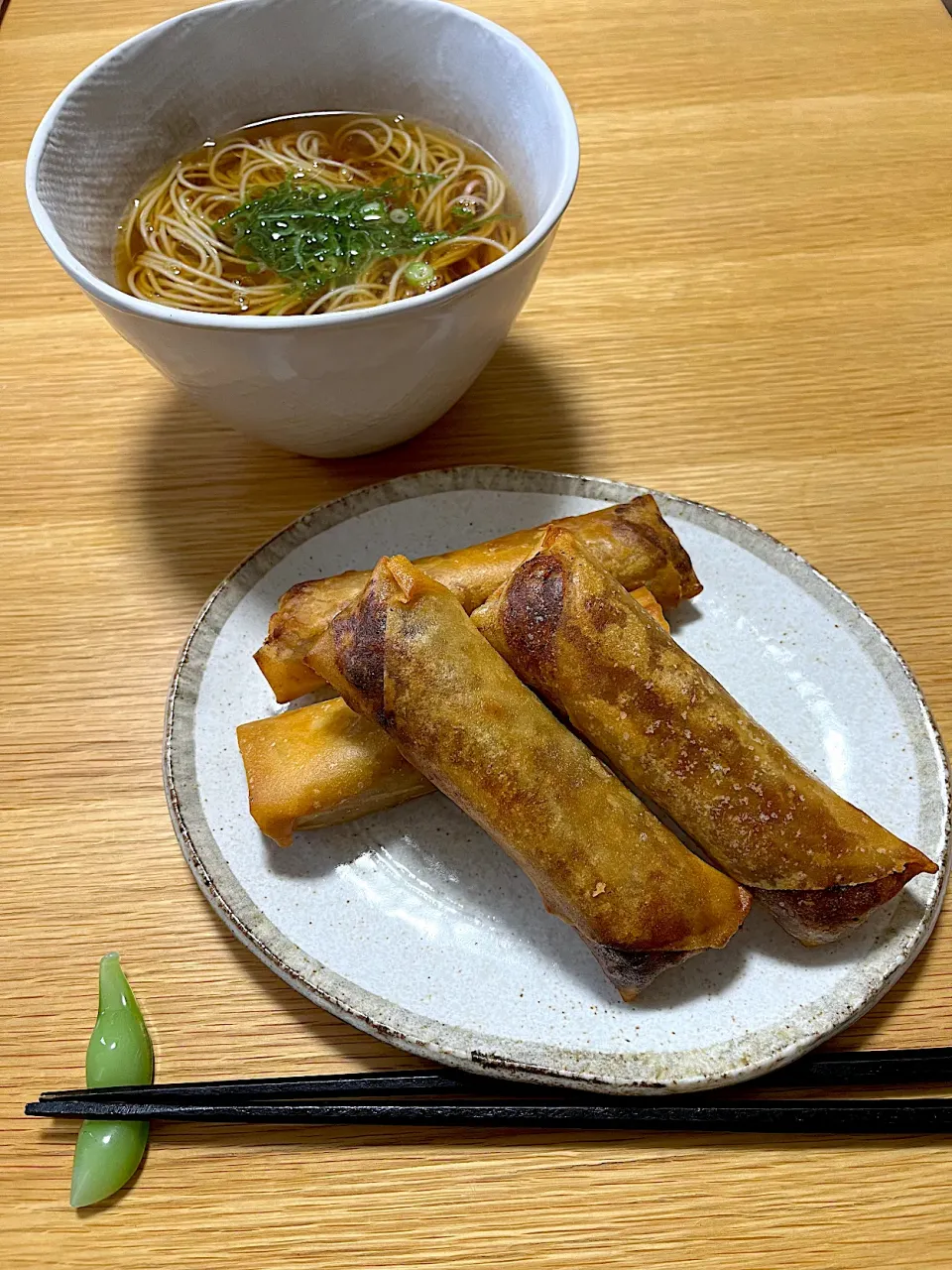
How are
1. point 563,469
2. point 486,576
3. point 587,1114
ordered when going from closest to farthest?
point 587,1114
point 486,576
point 563,469

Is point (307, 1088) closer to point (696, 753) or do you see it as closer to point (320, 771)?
point (320, 771)

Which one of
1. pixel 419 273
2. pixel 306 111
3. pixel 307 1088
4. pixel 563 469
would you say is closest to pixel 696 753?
pixel 307 1088

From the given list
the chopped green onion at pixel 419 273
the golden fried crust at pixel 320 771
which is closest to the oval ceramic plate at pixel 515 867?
the golden fried crust at pixel 320 771

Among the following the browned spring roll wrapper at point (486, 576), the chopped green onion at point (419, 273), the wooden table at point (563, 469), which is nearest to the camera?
the wooden table at point (563, 469)

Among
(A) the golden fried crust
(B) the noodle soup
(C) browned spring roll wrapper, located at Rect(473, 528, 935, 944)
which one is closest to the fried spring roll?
(A) the golden fried crust

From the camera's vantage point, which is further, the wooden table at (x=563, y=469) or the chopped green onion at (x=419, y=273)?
the chopped green onion at (x=419, y=273)

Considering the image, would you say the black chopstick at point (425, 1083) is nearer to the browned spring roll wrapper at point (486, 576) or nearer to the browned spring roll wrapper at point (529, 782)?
the browned spring roll wrapper at point (529, 782)
